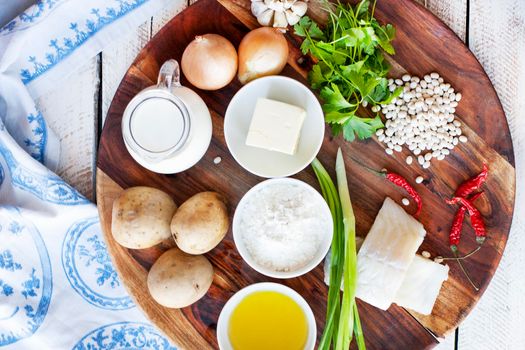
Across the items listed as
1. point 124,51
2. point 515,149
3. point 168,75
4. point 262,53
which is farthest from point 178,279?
point 515,149

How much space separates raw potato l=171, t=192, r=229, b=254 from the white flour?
7cm

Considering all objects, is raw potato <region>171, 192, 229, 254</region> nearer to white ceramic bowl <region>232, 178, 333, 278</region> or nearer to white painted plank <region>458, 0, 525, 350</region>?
white ceramic bowl <region>232, 178, 333, 278</region>

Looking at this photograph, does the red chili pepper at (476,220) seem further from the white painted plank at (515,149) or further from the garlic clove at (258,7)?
the garlic clove at (258,7)

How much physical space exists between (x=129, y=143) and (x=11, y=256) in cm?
59

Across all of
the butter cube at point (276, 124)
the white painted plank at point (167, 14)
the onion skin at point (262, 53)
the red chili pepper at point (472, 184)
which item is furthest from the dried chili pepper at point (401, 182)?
the white painted plank at point (167, 14)

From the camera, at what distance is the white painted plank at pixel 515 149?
181 centimetres

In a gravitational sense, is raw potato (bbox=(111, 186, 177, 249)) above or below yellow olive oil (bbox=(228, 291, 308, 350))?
above

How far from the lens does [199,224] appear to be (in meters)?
1.58

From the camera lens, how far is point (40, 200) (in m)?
1.81

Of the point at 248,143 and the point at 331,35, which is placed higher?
the point at 331,35

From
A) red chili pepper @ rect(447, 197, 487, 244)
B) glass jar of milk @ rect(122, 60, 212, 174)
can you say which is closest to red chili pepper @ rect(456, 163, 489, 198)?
red chili pepper @ rect(447, 197, 487, 244)

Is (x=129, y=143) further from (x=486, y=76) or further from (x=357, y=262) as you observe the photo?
(x=486, y=76)

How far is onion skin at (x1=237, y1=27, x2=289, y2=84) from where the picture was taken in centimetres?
162

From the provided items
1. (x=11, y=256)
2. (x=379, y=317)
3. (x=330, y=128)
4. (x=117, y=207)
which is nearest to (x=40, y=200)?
(x=11, y=256)
